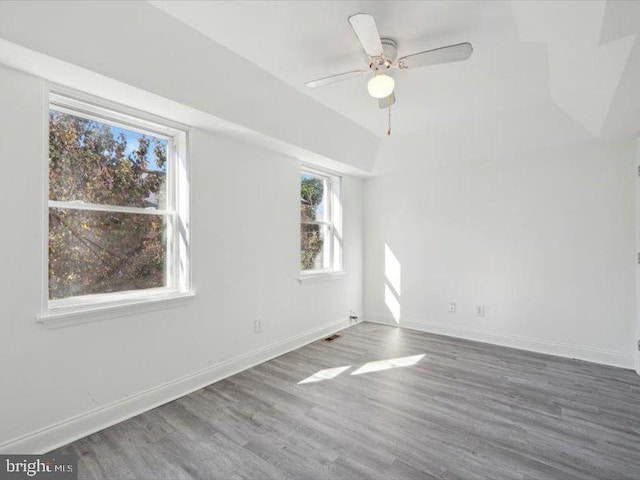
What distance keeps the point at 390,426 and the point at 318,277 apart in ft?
6.98

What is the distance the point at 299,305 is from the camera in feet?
12.8

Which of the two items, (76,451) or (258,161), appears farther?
(258,161)

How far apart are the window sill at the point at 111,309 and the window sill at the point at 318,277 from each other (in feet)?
4.84

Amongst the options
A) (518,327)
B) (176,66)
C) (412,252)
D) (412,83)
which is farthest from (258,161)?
(518,327)

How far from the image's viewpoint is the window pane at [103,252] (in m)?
2.12

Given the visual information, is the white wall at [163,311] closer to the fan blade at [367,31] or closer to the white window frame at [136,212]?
the white window frame at [136,212]

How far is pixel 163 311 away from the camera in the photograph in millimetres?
2566

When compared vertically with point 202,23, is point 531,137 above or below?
below

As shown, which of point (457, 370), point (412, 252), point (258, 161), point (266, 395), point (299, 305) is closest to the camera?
point (266, 395)

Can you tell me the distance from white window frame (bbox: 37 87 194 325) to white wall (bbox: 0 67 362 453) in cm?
6

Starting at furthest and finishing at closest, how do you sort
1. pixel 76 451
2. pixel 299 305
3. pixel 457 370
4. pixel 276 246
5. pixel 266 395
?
pixel 299 305, pixel 276 246, pixel 457 370, pixel 266 395, pixel 76 451

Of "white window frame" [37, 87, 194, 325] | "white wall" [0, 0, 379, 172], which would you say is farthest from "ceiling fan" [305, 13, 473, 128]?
"white window frame" [37, 87, 194, 325]

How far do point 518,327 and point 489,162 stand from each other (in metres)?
1.98

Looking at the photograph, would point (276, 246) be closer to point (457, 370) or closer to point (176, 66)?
point (176, 66)
